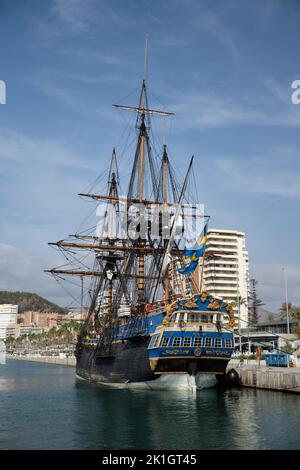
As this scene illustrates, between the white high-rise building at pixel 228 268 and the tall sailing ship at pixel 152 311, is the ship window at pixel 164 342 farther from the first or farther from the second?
the white high-rise building at pixel 228 268

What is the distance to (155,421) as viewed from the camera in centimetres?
2991

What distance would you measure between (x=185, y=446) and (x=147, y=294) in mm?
35130

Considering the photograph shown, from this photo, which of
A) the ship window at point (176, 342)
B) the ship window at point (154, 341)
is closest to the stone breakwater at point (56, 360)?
the ship window at point (154, 341)

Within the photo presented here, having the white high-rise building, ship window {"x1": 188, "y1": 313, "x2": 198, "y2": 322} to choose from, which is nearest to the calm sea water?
ship window {"x1": 188, "y1": 313, "x2": 198, "y2": 322}

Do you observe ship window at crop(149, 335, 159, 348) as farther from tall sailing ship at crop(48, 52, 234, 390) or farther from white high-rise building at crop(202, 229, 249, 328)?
white high-rise building at crop(202, 229, 249, 328)

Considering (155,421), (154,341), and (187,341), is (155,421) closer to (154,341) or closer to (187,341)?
(187,341)

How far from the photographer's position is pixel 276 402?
35.7 m

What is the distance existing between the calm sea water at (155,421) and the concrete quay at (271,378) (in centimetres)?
81

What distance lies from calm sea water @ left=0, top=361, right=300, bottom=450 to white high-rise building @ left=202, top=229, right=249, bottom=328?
4331 inches

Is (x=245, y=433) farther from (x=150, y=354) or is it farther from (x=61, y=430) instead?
(x=150, y=354)

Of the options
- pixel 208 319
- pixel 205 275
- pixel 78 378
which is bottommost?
pixel 78 378
